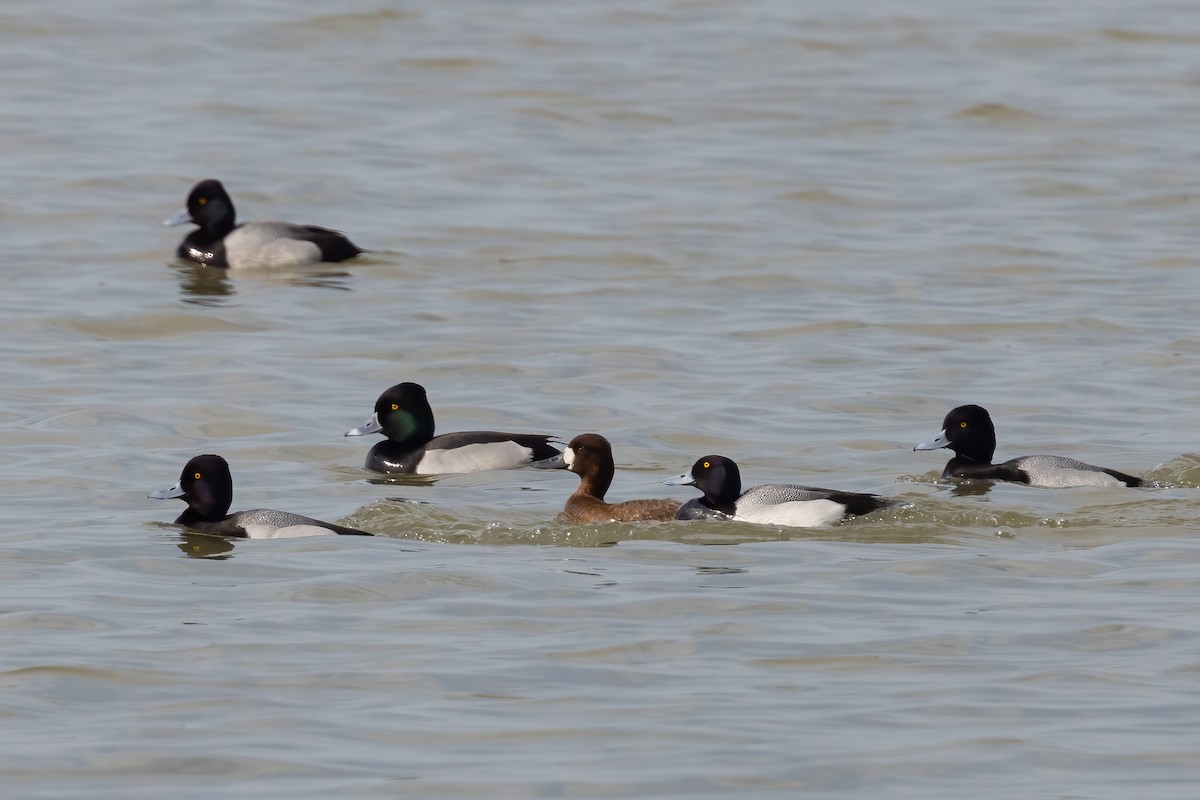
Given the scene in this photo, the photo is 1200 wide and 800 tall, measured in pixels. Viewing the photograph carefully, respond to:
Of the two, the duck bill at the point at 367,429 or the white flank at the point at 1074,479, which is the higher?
the white flank at the point at 1074,479

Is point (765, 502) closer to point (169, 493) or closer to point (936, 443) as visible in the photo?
point (936, 443)

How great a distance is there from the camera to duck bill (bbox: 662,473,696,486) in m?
12.2

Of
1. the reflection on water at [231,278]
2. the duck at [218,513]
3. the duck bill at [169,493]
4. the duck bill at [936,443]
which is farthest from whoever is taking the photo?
the reflection on water at [231,278]

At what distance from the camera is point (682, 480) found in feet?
40.3

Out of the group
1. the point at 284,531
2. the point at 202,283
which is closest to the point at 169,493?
the point at 284,531

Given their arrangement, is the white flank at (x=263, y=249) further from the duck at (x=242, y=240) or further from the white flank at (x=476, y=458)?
the white flank at (x=476, y=458)

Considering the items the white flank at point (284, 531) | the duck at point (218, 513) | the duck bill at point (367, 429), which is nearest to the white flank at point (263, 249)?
the duck bill at point (367, 429)

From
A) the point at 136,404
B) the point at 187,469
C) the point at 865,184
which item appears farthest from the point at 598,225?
the point at 187,469

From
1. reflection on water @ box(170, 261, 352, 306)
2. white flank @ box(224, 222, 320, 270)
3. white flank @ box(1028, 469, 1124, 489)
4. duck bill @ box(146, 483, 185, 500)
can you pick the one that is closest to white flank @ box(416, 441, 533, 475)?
duck bill @ box(146, 483, 185, 500)

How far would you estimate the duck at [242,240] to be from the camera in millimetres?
21641

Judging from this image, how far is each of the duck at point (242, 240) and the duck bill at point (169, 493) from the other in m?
9.71

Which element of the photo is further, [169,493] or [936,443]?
[936,443]

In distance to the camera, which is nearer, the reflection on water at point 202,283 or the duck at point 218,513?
the duck at point 218,513

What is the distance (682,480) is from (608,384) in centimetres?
399
